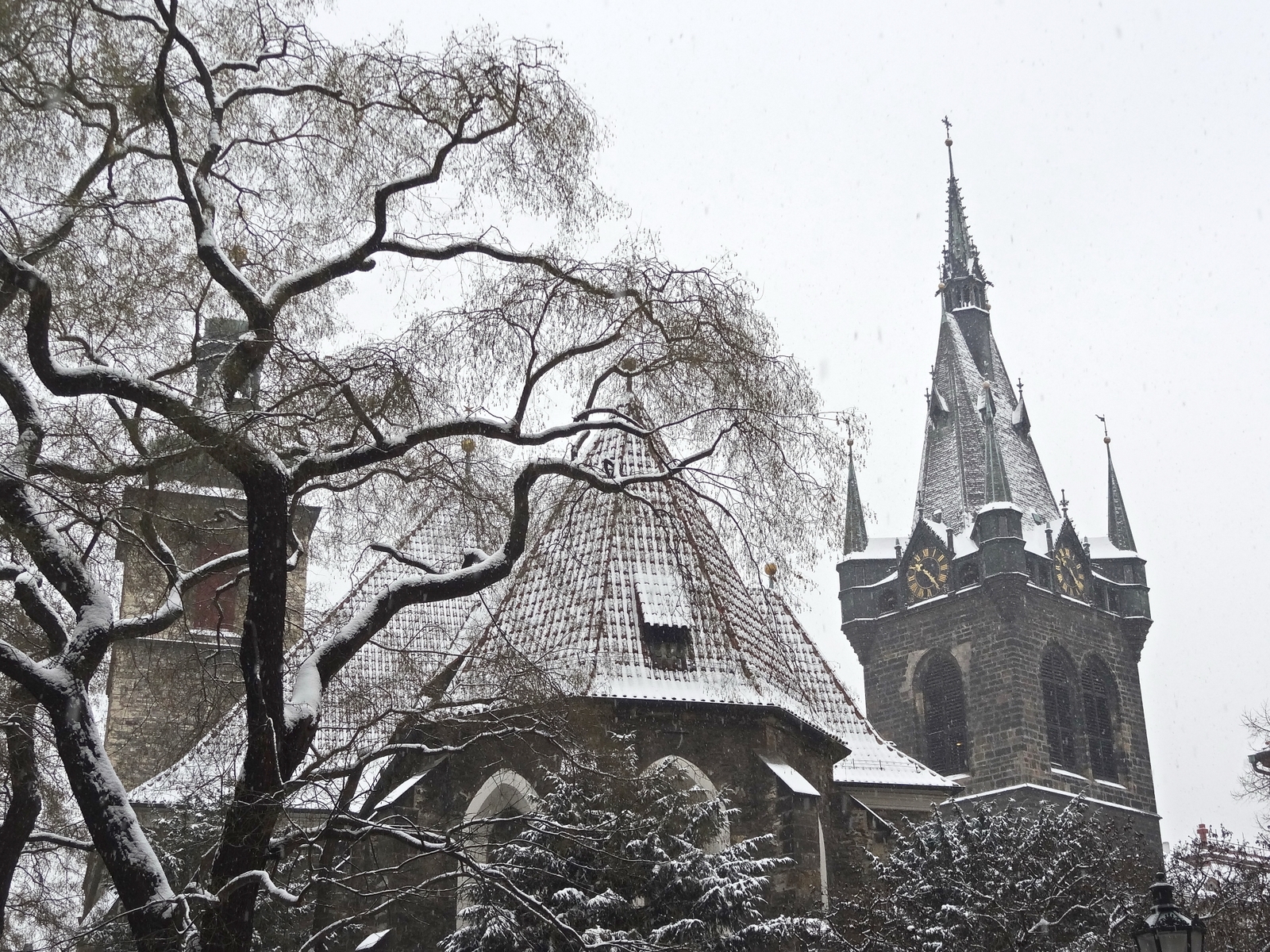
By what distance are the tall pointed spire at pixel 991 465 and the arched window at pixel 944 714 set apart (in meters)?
5.52

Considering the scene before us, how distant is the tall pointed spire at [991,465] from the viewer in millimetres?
53312

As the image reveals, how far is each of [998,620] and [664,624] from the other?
35.2 m

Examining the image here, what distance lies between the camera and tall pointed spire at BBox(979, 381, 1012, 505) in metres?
53.3

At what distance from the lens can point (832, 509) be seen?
9977mm

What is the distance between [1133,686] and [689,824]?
43358mm

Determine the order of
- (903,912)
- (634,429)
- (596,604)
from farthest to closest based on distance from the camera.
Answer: (596,604) < (903,912) < (634,429)

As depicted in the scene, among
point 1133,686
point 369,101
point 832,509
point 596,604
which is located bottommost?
point 832,509

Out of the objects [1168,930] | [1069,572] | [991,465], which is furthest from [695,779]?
[1069,572]

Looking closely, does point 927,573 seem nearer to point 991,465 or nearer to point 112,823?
point 991,465

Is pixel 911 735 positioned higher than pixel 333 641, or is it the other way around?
pixel 911 735

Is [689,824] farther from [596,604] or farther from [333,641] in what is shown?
[333,641]

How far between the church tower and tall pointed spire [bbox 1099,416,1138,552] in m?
0.06

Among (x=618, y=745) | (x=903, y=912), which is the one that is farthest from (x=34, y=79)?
(x=903, y=912)

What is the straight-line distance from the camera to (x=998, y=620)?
51.8 metres
